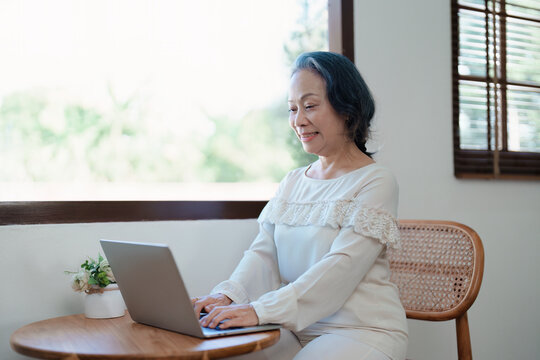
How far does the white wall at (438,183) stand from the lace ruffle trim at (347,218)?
86cm

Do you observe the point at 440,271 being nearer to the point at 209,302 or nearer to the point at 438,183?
the point at 438,183

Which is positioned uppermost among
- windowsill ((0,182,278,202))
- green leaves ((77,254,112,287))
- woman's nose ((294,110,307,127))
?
woman's nose ((294,110,307,127))

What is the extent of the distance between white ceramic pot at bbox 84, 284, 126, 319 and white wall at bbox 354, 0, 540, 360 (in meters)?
1.37

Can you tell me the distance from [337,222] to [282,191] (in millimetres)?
326

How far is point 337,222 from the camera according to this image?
158cm

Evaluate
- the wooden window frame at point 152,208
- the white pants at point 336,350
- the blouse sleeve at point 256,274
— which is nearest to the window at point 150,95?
the wooden window frame at point 152,208

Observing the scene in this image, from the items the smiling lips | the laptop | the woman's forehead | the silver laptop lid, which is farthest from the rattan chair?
the silver laptop lid

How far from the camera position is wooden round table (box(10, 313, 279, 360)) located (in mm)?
1114

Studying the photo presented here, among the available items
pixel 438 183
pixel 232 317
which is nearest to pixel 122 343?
pixel 232 317

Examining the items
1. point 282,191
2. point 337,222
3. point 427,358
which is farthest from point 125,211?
point 427,358

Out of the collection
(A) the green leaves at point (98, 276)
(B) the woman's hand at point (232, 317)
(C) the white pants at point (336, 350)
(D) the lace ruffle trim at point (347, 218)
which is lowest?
(C) the white pants at point (336, 350)

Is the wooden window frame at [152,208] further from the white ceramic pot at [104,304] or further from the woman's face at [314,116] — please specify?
the woman's face at [314,116]

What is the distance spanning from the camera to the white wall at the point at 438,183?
244 centimetres

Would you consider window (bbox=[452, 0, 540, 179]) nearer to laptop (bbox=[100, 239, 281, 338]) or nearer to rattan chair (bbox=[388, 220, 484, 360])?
rattan chair (bbox=[388, 220, 484, 360])
